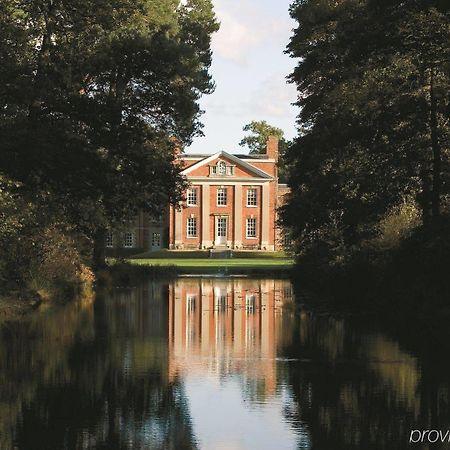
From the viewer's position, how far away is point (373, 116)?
103ft

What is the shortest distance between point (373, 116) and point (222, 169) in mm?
74930

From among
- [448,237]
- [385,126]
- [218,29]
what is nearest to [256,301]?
[385,126]

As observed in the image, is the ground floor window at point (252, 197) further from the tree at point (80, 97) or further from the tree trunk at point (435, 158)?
the tree trunk at point (435, 158)

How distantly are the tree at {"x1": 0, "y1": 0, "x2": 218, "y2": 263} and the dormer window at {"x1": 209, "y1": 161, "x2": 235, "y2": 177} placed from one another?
234 feet

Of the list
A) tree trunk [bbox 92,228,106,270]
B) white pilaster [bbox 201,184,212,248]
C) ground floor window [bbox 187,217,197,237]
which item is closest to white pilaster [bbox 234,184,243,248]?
white pilaster [bbox 201,184,212,248]

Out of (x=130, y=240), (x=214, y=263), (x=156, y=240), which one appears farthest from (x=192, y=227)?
(x=214, y=263)

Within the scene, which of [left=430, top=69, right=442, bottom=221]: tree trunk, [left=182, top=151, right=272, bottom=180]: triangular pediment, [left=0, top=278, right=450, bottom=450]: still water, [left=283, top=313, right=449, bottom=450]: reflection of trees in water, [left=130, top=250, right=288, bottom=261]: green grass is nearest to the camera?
[left=0, top=278, right=450, bottom=450]: still water

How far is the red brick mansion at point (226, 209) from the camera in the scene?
346ft

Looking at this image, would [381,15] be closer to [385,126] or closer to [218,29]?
[385,126]

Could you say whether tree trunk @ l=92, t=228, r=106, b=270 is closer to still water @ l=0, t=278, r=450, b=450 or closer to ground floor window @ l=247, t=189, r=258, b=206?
still water @ l=0, t=278, r=450, b=450

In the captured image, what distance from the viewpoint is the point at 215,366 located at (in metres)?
16.6

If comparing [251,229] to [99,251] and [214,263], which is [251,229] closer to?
[214,263]

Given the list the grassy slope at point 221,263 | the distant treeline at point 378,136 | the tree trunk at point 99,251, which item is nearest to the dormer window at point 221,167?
the grassy slope at point 221,263

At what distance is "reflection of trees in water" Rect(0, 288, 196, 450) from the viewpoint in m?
10.1
